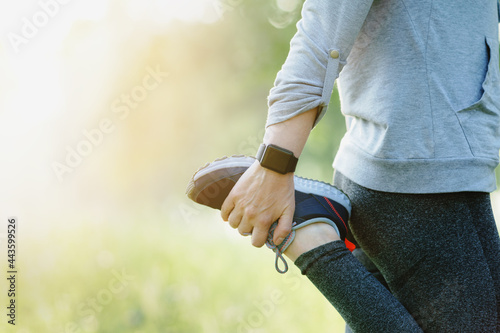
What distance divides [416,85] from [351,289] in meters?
0.43

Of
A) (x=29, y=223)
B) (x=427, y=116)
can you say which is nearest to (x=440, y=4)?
(x=427, y=116)

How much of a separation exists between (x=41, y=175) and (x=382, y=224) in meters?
3.41

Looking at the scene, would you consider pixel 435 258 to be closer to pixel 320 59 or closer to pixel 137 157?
pixel 320 59

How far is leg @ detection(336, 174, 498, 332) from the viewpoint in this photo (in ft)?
2.86

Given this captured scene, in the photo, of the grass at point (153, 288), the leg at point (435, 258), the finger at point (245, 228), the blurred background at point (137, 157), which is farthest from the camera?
the blurred background at point (137, 157)

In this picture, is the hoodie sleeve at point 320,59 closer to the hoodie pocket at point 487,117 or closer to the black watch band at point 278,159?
Answer: the black watch band at point 278,159

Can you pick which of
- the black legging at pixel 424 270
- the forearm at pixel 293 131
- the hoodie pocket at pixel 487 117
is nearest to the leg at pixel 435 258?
the black legging at pixel 424 270

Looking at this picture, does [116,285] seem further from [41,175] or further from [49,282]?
[41,175]

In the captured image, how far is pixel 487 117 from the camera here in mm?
936

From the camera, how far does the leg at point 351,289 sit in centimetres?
88

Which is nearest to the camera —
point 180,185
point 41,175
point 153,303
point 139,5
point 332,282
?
point 332,282

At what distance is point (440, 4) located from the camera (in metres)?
0.92

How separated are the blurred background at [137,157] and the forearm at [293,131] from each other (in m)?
2.08

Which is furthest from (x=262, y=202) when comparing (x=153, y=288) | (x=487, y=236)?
(x=153, y=288)
